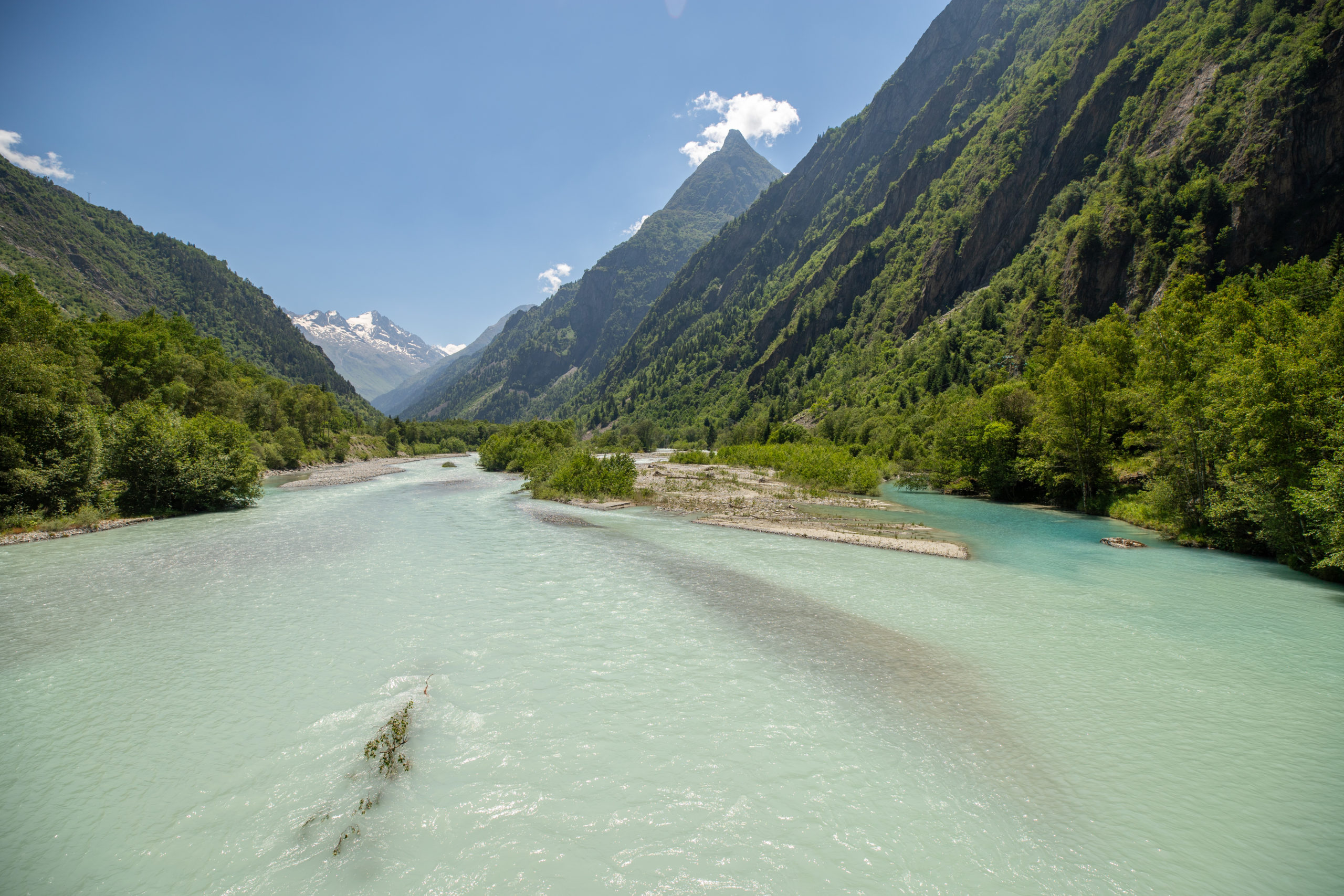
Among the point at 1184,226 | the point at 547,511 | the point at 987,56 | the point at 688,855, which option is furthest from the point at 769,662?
the point at 987,56

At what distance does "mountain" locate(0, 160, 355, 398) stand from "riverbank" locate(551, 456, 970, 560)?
12731 cm

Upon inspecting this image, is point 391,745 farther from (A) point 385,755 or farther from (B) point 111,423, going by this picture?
(B) point 111,423

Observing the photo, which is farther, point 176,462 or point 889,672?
point 176,462

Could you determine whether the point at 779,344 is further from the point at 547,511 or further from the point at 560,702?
the point at 560,702

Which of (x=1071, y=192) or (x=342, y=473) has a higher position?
(x=1071, y=192)

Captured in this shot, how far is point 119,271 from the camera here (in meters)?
160

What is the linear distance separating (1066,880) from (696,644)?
28.0ft

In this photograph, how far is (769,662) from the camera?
12711 millimetres

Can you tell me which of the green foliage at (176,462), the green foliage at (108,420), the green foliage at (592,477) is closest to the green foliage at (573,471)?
the green foliage at (592,477)

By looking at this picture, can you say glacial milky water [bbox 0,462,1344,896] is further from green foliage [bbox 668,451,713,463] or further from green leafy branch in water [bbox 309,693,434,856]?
green foliage [bbox 668,451,713,463]

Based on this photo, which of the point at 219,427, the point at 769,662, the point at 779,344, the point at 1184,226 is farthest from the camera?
the point at 779,344

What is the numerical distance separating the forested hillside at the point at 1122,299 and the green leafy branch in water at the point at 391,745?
87.0 ft

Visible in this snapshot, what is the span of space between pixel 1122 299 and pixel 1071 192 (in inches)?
1945

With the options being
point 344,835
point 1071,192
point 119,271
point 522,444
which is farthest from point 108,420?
point 119,271
